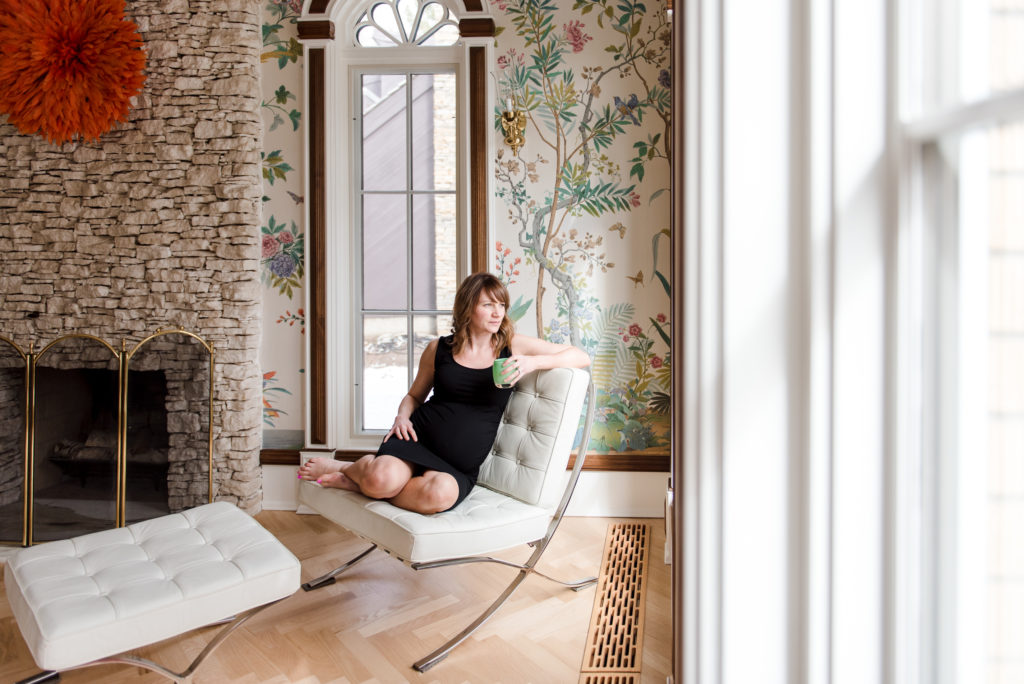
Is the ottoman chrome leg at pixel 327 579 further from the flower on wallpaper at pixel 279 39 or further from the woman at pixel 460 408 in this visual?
the flower on wallpaper at pixel 279 39

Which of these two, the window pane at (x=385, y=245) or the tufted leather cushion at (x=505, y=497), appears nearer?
the tufted leather cushion at (x=505, y=497)

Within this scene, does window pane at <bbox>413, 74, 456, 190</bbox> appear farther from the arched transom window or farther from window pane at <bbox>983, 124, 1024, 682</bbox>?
window pane at <bbox>983, 124, 1024, 682</bbox>

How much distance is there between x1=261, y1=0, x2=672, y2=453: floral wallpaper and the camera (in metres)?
3.38

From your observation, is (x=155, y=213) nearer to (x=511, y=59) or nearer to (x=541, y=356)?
(x=511, y=59)

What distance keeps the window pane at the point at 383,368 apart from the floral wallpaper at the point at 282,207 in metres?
0.33

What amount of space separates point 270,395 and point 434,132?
160cm

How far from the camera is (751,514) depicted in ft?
1.90

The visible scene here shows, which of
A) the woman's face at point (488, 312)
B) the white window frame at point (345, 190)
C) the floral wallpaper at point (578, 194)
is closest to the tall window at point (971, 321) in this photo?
the woman's face at point (488, 312)

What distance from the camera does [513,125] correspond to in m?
3.39

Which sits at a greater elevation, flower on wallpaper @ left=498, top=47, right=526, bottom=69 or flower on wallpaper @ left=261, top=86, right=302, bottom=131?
flower on wallpaper @ left=498, top=47, right=526, bottom=69

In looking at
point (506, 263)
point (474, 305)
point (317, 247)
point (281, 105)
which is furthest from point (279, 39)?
point (474, 305)

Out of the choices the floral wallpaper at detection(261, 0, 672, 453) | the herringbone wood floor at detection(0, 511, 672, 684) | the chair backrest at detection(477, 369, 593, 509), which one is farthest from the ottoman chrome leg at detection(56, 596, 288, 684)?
the floral wallpaper at detection(261, 0, 672, 453)

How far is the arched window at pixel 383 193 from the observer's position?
343 centimetres

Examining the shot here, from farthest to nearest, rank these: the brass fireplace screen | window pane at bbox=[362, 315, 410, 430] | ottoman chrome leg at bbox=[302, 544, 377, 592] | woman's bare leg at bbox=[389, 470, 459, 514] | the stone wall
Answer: window pane at bbox=[362, 315, 410, 430], the stone wall, the brass fireplace screen, ottoman chrome leg at bbox=[302, 544, 377, 592], woman's bare leg at bbox=[389, 470, 459, 514]
